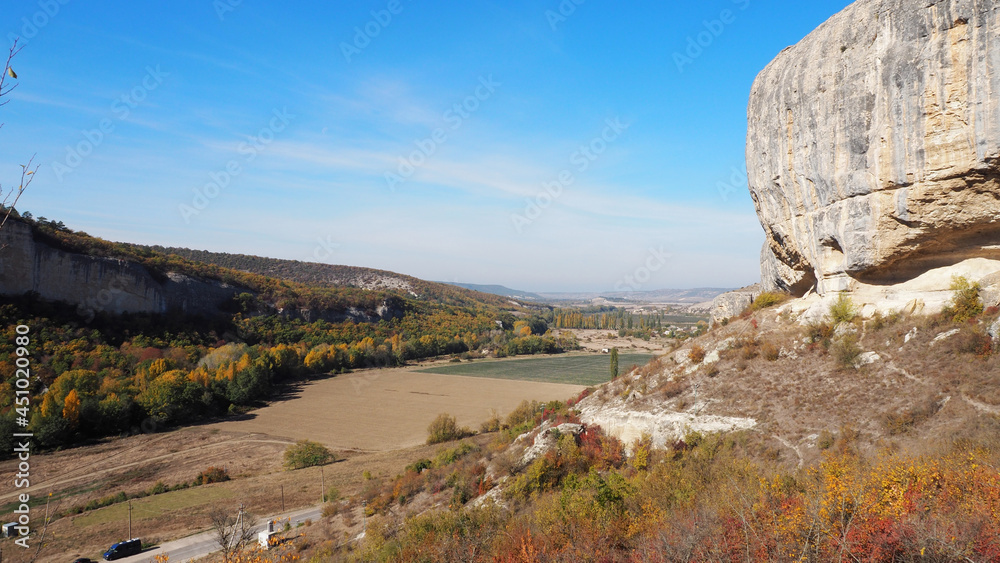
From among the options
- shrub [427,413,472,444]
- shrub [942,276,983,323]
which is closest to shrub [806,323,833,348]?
shrub [942,276,983,323]

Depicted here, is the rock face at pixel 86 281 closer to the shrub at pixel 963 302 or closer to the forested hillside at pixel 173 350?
the forested hillside at pixel 173 350

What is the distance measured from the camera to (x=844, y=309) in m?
15.4

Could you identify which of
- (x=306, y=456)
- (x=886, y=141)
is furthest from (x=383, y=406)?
(x=886, y=141)

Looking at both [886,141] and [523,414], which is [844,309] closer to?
[886,141]

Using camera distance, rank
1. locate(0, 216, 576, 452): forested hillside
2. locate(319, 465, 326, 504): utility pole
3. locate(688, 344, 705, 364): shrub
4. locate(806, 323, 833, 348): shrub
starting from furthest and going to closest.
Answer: locate(0, 216, 576, 452): forested hillside, locate(319, 465, 326, 504): utility pole, locate(688, 344, 705, 364): shrub, locate(806, 323, 833, 348): shrub

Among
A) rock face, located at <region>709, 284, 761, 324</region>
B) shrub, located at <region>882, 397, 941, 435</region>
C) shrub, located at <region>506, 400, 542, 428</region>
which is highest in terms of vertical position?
rock face, located at <region>709, 284, 761, 324</region>

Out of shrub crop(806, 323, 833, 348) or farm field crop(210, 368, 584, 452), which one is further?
farm field crop(210, 368, 584, 452)

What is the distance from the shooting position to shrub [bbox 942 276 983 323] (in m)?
13.1

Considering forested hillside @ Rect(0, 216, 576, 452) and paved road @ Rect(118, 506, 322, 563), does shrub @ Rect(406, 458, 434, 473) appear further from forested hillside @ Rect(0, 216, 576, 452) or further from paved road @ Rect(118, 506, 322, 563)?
forested hillside @ Rect(0, 216, 576, 452)

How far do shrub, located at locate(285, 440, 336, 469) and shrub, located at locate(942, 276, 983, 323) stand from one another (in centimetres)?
3012

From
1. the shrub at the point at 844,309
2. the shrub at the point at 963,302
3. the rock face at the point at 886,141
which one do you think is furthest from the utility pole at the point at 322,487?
the shrub at the point at 963,302

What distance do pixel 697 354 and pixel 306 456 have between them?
76.9 feet

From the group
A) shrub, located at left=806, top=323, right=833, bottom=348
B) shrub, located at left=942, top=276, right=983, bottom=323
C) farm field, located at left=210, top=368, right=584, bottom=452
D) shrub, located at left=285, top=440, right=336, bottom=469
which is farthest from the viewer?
farm field, located at left=210, top=368, right=584, bottom=452

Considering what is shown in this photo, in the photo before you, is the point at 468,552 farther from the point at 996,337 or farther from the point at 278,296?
the point at 278,296
